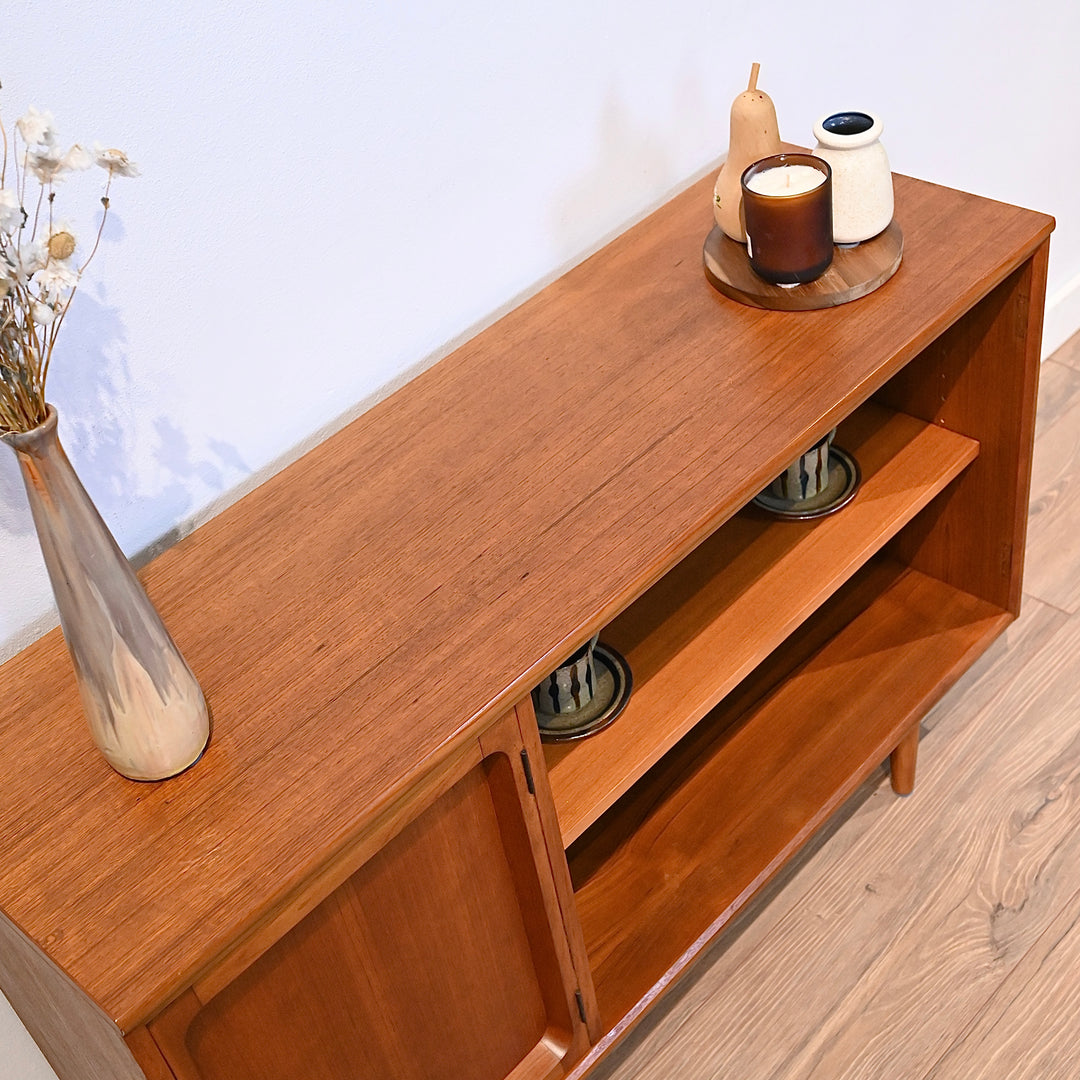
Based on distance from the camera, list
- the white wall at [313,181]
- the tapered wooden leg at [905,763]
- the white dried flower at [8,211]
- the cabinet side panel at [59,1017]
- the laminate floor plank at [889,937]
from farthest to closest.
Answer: the tapered wooden leg at [905,763]
the laminate floor plank at [889,937]
the white wall at [313,181]
the cabinet side panel at [59,1017]
the white dried flower at [8,211]

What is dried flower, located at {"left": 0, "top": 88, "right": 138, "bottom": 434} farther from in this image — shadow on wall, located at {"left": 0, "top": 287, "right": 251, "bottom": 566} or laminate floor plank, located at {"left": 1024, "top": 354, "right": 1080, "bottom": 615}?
laminate floor plank, located at {"left": 1024, "top": 354, "right": 1080, "bottom": 615}

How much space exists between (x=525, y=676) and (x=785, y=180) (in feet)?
1.89

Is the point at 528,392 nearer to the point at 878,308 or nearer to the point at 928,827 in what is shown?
the point at 878,308

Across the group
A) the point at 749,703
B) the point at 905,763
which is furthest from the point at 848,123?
the point at 905,763

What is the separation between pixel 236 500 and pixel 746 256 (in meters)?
0.56

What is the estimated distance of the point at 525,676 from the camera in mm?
938

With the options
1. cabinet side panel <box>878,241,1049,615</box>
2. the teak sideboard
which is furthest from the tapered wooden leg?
cabinet side panel <box>878,241,1049,615</box>

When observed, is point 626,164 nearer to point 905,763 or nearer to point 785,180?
point 785,180

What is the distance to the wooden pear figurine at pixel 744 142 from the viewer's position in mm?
1249

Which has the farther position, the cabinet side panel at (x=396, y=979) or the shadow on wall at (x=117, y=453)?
the shadow on wall at (x=117, y=453)

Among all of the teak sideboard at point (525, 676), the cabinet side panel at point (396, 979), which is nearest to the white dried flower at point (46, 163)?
the teak sideboard at point (525, 676)

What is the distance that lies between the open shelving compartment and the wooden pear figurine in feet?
1.09

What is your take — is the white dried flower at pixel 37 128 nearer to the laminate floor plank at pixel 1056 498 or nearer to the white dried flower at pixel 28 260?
the white dried flower at pixel 28 260

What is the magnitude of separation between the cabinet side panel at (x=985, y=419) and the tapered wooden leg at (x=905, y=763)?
0.19 meters
